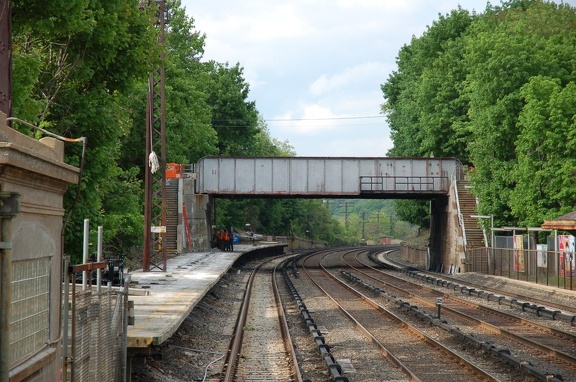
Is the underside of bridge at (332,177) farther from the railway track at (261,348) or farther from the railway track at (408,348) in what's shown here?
the railway track at (408,348)

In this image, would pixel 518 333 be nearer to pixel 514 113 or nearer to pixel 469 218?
pixel 514 113

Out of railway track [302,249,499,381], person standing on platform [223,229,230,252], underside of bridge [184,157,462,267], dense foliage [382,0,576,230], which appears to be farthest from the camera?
person standing on platform [223,229,230,252]

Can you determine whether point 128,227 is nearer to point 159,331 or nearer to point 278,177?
point 278,177

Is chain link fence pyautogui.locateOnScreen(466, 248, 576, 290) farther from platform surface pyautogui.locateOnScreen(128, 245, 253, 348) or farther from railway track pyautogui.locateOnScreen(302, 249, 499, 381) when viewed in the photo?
platform surface pyautogui.locateOnScreen(128, 245, 253, 348)

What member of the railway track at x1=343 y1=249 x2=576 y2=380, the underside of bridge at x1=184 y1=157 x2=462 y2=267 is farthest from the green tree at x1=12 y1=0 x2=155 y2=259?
the underside of bridge at x1=184 y1=157 x2=462 y2=267

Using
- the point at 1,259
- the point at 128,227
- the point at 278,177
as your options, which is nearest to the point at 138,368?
the point at 1,259

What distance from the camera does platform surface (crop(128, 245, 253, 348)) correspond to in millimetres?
13344

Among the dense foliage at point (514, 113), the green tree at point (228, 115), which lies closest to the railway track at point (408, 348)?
the dense foliage at point (514, 113)

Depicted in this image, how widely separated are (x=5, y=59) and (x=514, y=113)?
32.7 meters

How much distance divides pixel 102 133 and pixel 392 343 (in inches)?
319

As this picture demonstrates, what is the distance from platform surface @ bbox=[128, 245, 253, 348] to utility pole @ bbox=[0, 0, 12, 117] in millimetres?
4174

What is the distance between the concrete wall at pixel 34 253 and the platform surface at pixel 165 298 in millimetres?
4884

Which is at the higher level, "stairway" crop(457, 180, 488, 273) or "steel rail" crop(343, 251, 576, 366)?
"stairway" crop(457, 180, 488, 273)

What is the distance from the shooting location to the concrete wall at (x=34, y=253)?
253 inches
